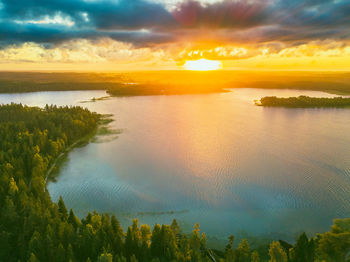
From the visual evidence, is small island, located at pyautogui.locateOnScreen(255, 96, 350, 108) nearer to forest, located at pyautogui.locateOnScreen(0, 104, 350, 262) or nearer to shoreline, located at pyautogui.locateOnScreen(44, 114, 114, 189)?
shoreline, located at pyautogui.locateOnScreen(44, 114, 114, 189)

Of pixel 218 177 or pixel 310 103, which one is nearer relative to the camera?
pixel 218 177

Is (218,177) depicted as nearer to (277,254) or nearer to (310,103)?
(277,254)

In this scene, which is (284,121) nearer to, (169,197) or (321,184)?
(321,184)

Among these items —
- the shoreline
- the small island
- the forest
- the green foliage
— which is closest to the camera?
the green foliage

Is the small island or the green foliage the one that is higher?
the small island

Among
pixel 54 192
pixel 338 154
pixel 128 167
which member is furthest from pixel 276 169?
pixel 54 192

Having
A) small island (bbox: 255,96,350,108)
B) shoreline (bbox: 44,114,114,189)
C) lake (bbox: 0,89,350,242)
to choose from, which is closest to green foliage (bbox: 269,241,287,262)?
lake (bbox: 0,89,350,242)

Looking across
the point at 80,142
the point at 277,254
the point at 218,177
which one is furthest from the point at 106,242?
the point at 80,142

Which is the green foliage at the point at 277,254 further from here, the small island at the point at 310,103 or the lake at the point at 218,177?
the small island at the point at 310,103
